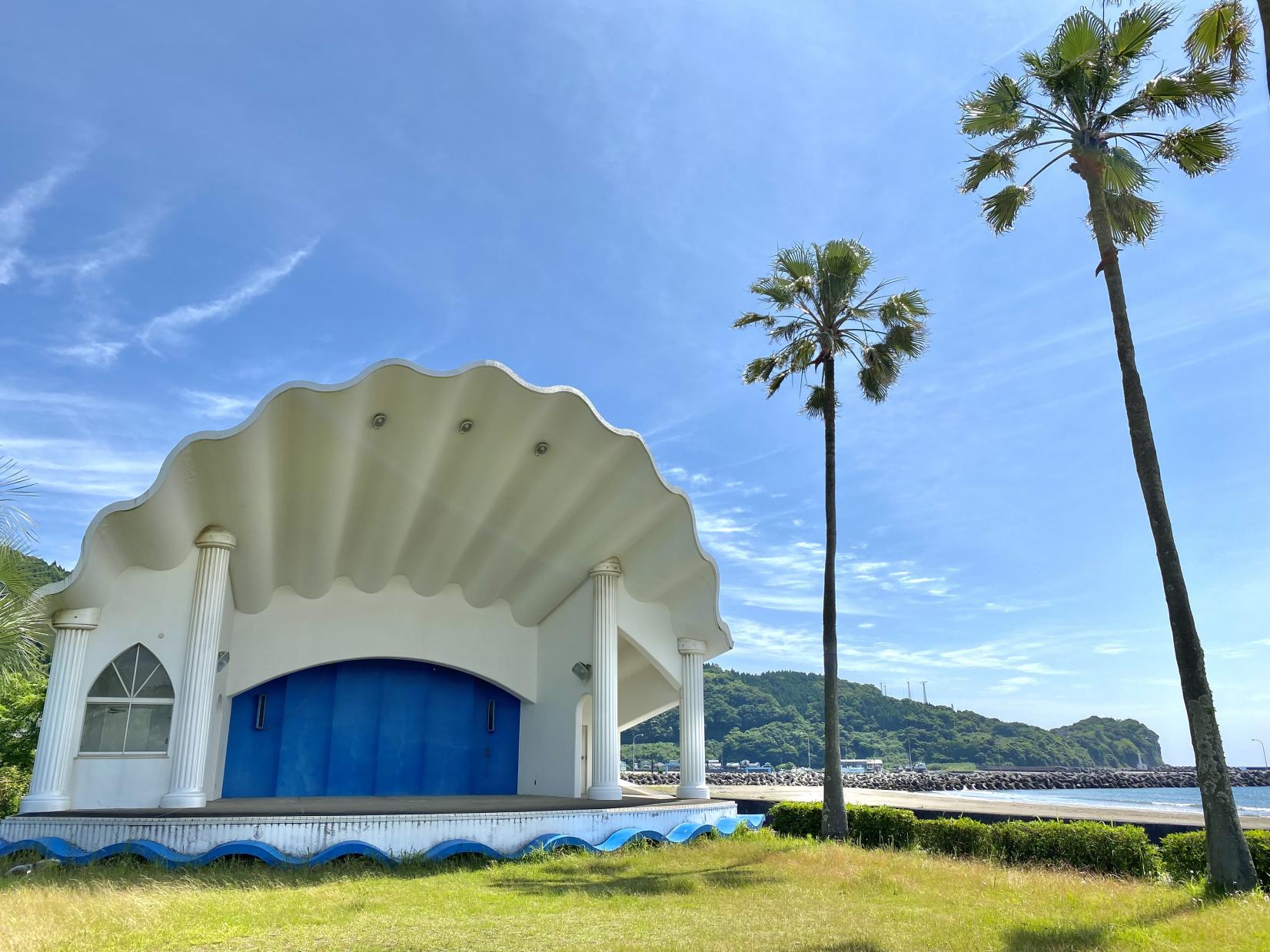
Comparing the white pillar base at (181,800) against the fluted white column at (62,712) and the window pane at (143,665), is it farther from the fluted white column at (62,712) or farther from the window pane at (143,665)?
the window pane at (143,665)

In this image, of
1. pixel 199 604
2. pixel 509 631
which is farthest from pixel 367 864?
pixel 509 631

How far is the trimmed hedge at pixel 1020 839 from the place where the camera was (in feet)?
37.3

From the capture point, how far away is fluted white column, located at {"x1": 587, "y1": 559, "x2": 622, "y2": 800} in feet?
53.7

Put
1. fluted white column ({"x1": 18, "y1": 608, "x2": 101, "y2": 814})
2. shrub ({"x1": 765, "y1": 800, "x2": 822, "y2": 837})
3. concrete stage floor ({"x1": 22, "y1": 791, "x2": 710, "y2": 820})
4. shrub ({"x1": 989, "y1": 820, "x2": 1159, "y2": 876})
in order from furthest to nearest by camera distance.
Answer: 1. shrub ({"x1": 765, "y1": 800, "x2": 822, "y2": 837})
2. fluted white column ({"x1": 18, "y1": 608, "x2": 101, "y2": 814})
3. concrete stage floor ({"x1": 22, "y1": 791, "x2": 710, "y2": 820})
4. shrub ({"x1": 989, "y1": 820, "x2": 1159, "y2": 876})

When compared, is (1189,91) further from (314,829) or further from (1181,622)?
(314,829)

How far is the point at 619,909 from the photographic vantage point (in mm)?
8898

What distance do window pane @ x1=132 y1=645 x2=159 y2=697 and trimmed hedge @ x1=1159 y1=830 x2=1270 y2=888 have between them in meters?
15.1

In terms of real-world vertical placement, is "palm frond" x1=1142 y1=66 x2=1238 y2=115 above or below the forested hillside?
above

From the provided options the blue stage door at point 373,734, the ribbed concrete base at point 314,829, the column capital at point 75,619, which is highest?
the column capital at point 75,619

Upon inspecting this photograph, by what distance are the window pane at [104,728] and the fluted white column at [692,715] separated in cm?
1051

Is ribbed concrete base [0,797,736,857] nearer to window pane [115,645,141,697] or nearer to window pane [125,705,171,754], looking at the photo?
window pane [125,705,171,754]

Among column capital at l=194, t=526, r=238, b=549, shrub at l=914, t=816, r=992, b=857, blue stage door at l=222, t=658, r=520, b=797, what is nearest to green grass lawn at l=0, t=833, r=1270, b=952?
shrub at l=914, t=816, r=992, b=857

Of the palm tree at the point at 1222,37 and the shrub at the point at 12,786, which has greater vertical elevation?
the palm tree at the point at 1222,37

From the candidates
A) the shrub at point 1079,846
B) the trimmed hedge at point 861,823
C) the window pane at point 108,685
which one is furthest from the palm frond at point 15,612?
the shrub at point 1079,846
